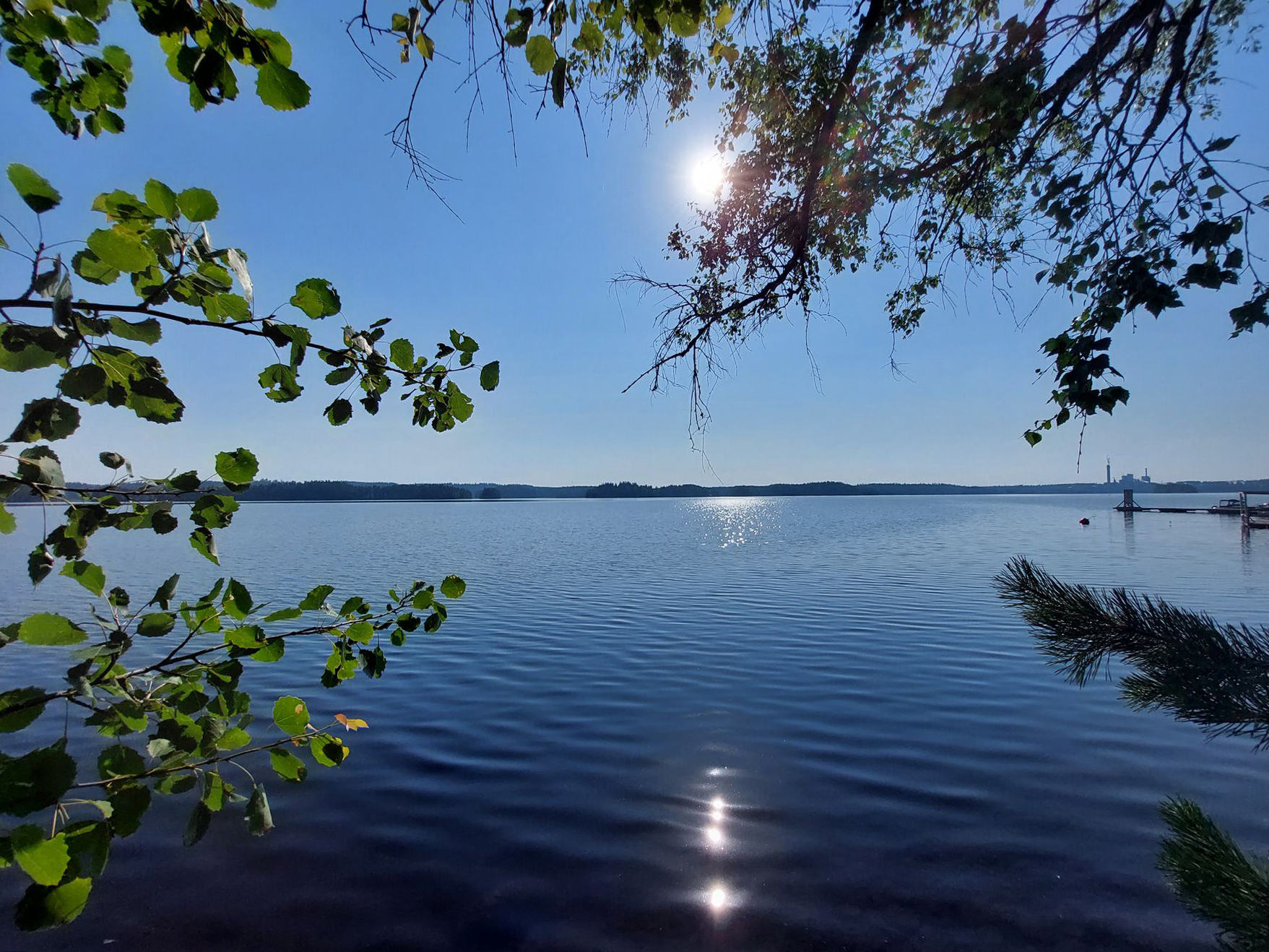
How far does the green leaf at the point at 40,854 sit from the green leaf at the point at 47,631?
0.40 m

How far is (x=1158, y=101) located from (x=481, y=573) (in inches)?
1061

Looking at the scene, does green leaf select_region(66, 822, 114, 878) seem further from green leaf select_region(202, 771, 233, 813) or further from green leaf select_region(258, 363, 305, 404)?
green leaf select_region(258, 363, 305, 404)

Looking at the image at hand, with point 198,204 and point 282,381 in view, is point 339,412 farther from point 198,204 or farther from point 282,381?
point 198,204

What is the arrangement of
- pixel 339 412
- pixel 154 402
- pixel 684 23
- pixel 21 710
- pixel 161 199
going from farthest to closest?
pixel 684 23 < pixel 339 412 < pixel 154 402 < pixel 21 710 < pixel 161 199

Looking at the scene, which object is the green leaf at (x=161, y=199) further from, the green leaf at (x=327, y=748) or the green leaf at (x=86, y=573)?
the green leaf at (x=327, y=748)

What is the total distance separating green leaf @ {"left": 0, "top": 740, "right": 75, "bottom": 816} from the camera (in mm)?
1140

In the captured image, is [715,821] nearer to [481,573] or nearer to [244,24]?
[244,24]

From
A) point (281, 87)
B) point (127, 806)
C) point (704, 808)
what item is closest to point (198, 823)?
point (127, 806)

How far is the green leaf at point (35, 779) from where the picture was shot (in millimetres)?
1140

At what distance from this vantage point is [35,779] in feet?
3.87

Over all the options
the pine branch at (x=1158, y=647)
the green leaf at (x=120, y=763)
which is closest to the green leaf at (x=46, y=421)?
the green leaf at (x=120, y=763)

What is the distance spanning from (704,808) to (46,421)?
689 cm

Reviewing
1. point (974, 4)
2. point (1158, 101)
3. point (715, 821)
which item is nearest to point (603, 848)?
point (715, 821)

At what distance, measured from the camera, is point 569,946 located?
4828 mm
